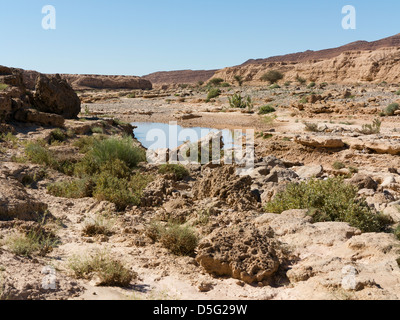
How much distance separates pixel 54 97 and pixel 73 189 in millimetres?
7562

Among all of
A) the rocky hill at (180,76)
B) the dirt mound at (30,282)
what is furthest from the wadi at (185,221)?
the rocky hill at (180,76)

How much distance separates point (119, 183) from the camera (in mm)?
6449

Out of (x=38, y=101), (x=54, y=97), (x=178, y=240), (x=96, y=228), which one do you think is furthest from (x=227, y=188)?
(x=38, y=101)

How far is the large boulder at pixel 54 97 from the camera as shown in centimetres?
1272

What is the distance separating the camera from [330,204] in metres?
5.37

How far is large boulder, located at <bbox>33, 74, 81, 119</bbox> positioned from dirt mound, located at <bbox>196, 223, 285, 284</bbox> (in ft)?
35.1

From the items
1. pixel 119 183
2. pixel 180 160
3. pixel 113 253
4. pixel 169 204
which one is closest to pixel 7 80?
pixel 180 160

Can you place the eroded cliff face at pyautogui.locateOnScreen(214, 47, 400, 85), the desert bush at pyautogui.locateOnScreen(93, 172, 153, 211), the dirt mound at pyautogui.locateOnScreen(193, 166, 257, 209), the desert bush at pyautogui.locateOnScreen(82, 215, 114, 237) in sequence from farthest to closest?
1. the eroded cliff face at pyautogui.locateOnScreen(214, 47, 400, 85)
2. the dirt mound at pyautogui.locateOnScreen(193, 166, 257, 209)
3. the desert bush at pyautogui.locateOnScreen(93, 172, 153, 211)
4. the desert bush at pyautogui.locateOnScreen(82, 215, 114, 237)

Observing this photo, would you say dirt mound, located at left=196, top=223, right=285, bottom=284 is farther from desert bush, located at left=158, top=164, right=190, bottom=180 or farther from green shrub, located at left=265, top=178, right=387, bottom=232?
desert bush, located at left=158, top=164, right=190, bottom=180

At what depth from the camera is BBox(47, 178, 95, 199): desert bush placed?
6281 mm

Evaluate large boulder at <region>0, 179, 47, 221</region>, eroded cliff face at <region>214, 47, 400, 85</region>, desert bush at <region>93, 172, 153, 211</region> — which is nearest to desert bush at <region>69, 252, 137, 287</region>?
large boulder at <region>0, 179, 47, 221</region>

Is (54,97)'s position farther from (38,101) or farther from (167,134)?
(167,134)

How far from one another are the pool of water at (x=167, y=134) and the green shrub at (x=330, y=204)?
8.58m
